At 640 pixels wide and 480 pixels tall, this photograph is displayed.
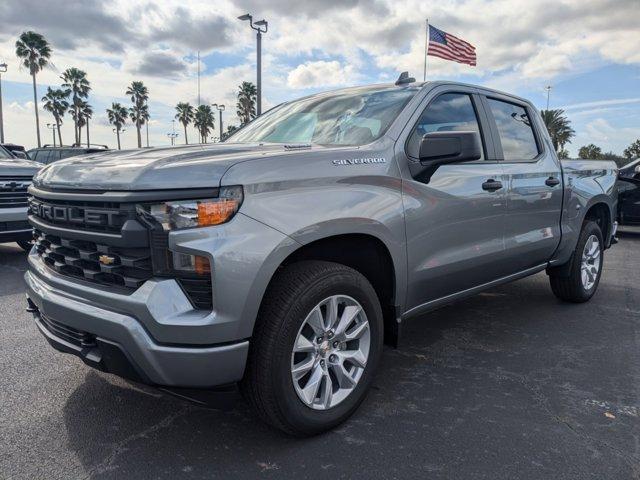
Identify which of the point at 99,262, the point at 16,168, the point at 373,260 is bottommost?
the point at 373,260

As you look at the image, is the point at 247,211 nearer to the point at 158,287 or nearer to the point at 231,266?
the point at 231,266

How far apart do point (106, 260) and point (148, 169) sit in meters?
0.46

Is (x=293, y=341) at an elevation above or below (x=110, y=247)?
below

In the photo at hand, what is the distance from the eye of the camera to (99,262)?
242 cm

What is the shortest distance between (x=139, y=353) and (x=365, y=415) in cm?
131

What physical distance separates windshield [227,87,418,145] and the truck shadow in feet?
5.13

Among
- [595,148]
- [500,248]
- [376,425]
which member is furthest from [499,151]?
[595,148]

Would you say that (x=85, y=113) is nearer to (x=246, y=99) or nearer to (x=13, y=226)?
(x=246, y=99)

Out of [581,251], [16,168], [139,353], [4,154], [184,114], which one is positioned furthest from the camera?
[184,114]

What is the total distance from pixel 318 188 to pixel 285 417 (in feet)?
3.57

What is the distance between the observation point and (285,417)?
7.98 ft

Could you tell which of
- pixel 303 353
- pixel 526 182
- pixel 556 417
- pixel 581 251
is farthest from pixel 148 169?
pixel 581 251

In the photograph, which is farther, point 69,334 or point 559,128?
point 559,128

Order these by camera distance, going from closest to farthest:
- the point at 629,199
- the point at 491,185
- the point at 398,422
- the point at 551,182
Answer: the point at 398,422
the point at 491,185
the point at 551,182
the point at 629,199
